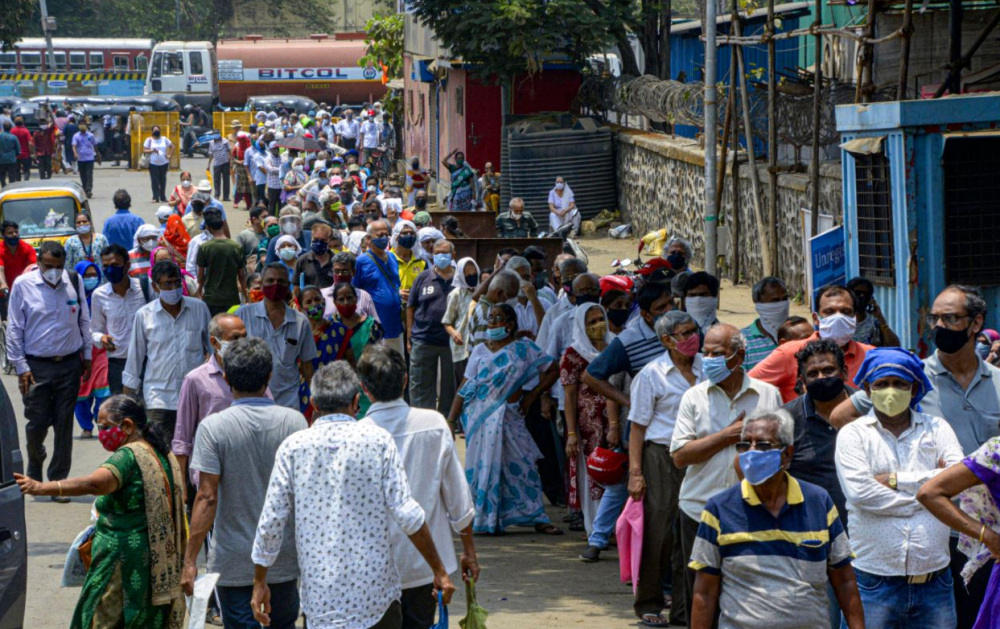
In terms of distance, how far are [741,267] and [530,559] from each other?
37.3 feet

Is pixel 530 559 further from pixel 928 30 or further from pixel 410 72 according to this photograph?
pixel 410 72

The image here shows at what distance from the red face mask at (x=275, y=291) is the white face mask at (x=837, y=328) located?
318 centimetres

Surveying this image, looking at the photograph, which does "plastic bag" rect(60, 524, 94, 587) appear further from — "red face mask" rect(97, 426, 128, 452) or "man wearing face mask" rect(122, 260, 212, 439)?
"man wearing face mask" rect(122, 260, 212, 439)

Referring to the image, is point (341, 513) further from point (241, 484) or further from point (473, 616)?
point (473, 616)

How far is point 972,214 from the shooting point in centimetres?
916

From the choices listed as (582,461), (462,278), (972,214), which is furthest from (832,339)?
(462,278)

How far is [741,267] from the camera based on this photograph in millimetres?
19469

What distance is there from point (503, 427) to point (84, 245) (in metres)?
7.38

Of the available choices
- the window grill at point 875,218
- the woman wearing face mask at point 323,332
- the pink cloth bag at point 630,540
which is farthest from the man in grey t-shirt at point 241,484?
the window grill at point 875,218

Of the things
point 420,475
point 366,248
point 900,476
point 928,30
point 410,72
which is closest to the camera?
point 900,476

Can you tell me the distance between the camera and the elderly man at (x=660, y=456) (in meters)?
6.91

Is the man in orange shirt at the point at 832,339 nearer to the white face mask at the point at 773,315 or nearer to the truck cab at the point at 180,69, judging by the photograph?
the white face mask at the point at 773,315

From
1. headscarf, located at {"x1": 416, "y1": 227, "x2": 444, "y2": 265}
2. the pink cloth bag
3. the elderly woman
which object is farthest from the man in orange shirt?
the elderly woman

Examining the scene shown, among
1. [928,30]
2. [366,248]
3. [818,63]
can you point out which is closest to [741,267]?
[928,30]
